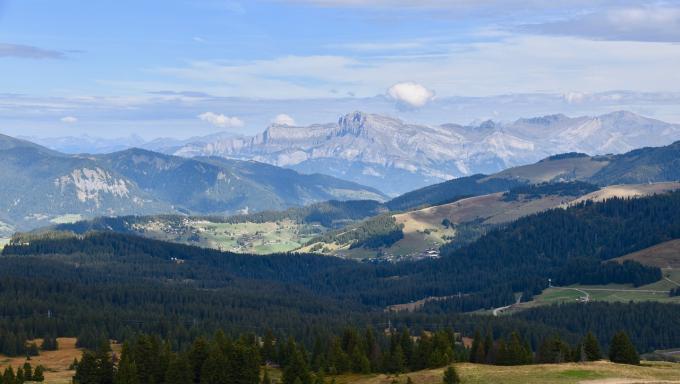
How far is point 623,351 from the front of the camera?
163 m

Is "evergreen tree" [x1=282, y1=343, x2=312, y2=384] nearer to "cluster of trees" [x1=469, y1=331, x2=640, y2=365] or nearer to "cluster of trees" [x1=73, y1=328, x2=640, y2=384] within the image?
"cluster of trees" [x1=73, y1=328, x2=640, y2=384]

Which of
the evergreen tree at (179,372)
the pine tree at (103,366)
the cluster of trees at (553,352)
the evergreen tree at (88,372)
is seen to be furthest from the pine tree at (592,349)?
the evergreen tree at (88,372)

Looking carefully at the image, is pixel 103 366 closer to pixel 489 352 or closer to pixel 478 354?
pixel 478 354

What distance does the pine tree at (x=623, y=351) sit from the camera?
162m

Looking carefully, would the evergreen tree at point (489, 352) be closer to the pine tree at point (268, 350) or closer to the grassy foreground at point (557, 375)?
the grassy foreground at point (557, 375)

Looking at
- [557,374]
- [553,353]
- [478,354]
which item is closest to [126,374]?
[478,354]

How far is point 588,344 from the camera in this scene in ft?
563

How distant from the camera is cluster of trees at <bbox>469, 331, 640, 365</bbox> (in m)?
164

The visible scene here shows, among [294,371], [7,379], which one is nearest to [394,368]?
[294,371]

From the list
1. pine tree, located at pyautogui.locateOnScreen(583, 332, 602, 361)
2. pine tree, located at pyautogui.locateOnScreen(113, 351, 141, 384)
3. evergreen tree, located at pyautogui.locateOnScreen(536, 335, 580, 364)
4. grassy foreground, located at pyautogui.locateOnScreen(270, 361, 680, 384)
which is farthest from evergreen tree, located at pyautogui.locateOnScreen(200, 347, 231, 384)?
pine tree, located at pyautogui.locateOnScreen(583, 332, 602, 361)

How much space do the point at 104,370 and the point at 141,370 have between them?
6.36 meters

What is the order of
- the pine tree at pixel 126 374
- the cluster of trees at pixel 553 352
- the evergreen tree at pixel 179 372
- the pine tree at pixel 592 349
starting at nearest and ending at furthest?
the pine tree at pixel 126 374 < the evergreen tree at pixel 179 372 < the cluster of trees at pixel 553 352 < the pine tree at pixel 592 349

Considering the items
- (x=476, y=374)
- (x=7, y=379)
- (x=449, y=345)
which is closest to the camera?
(x=476, y=374)

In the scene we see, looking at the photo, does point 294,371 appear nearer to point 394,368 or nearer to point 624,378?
point 394,368
